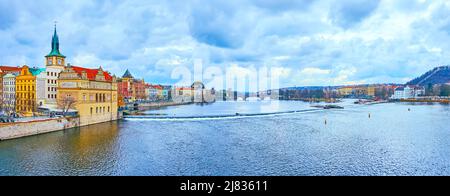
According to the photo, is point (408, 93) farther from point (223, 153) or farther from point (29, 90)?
point (29, 90)

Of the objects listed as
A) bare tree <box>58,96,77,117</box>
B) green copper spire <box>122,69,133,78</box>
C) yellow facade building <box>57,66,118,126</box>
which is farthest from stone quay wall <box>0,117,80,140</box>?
green copper spire <box>122,69,133,78</box>

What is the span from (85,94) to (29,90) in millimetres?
8362

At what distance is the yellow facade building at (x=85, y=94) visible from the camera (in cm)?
2909

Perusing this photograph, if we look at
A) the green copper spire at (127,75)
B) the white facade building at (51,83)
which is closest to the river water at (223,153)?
the white facade building at (51,83)

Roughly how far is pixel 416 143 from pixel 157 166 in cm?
1847

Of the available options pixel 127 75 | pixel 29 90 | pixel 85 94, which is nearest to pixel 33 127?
pixel 85 94

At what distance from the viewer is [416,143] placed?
70.4ft

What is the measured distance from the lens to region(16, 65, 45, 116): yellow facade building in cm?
3219

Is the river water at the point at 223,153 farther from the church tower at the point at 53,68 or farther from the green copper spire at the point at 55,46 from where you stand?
the green copper spire at the point at 55,46

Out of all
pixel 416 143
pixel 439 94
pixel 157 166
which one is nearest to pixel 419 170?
pixel 416 143

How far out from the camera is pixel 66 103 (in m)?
28.5

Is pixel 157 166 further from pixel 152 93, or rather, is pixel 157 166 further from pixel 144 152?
pixel 152 93
